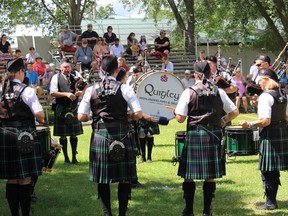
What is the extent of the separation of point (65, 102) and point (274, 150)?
3703 millimetres

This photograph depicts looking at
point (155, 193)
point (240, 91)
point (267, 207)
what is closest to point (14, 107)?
point (155, 193)

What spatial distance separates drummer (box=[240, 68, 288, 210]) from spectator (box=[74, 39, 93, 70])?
10.9m

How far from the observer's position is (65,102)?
8266 millimetres

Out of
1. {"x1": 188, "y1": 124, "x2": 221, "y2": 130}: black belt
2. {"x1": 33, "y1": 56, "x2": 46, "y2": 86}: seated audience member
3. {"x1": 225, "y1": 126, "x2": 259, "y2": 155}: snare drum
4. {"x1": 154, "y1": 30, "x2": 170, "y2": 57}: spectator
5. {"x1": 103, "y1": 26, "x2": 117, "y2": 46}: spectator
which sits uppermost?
{"x1": 103, "y1": 26, "x2": 117, "y2": 46}: spectator

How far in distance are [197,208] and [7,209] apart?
2.07m

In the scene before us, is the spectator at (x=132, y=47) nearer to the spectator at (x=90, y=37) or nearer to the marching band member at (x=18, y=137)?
the spectator at (x=90, y=37)

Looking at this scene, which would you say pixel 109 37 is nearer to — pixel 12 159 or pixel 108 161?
pixel 12 159

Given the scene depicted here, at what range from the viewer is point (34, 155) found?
518 centimetres

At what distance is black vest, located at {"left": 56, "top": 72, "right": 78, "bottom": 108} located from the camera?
8094mm

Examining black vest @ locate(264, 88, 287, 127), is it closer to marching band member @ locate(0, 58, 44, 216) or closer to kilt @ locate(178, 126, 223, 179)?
kilt @ locate(178, 126, 223, 179)

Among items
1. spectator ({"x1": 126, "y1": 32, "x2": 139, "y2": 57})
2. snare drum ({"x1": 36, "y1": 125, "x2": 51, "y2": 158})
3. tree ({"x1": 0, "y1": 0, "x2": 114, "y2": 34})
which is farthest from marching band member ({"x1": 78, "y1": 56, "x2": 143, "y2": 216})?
tree ({"x1": 0, "y1": 0, "x2": 114, "y2": 34})

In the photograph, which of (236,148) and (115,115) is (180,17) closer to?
(236,148)

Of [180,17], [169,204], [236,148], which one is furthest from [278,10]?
[169,204]

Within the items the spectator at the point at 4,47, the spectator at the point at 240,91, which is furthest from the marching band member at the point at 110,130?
the spectator at the point at 4,47
